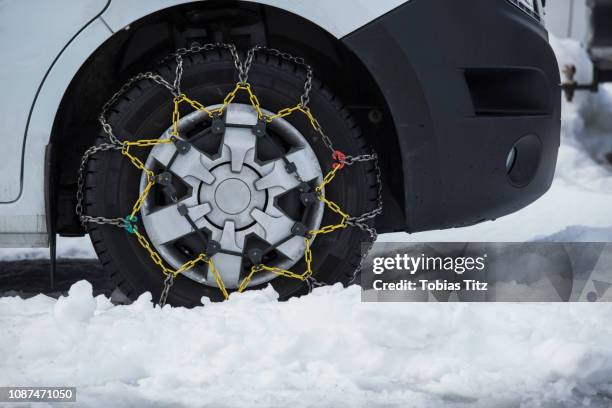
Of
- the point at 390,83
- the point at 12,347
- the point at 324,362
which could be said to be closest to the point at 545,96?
the point at 390,83

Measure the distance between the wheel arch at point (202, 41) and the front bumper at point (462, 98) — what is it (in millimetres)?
196

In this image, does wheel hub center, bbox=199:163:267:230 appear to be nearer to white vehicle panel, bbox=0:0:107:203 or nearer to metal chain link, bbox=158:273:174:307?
metal chain link, bbox=158:273:174:307

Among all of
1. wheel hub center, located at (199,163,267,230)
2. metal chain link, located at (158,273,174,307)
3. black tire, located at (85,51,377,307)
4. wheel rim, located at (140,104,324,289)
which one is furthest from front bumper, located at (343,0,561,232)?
metal chain link, located at (158,273,174,307)

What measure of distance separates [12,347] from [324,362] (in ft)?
2.94

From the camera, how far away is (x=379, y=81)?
3.21 meters

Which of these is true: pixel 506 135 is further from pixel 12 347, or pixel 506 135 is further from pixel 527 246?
pixel 12 347

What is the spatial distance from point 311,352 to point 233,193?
61 centimetres

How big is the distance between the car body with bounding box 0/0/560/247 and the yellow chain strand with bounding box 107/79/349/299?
0.24 metres

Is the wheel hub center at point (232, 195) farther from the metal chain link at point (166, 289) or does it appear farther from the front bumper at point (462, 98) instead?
the front bumper at point (462, 98)

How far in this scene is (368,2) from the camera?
3.17 m

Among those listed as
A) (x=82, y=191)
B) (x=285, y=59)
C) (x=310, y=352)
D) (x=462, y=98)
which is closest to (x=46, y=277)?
(x=82, y=191)

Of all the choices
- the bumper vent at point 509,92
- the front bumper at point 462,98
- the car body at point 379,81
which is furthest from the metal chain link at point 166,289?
the bumper vent at point 509,92

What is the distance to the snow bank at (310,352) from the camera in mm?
2697

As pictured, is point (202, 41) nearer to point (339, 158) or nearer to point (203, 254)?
point (339, 158)
